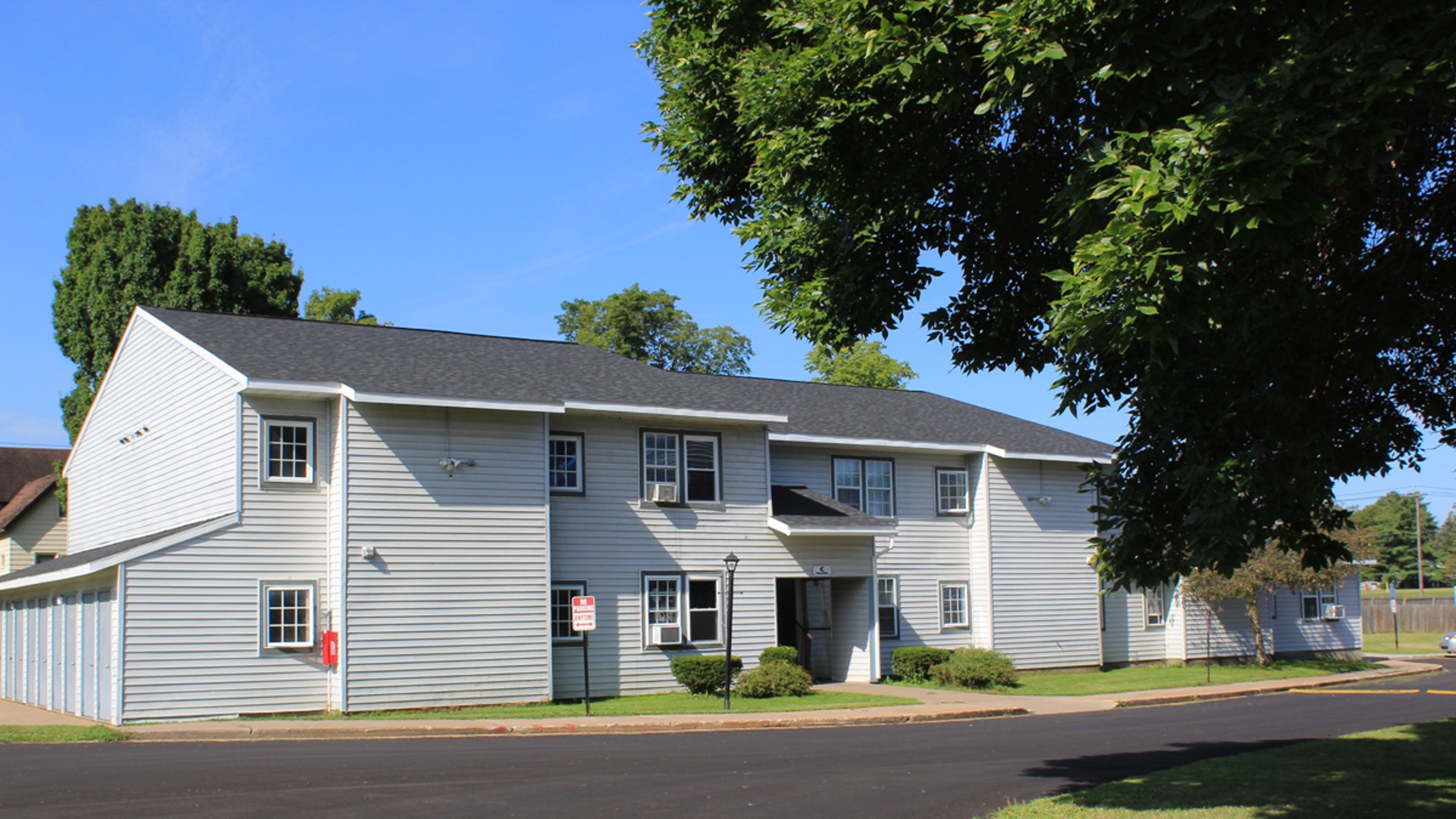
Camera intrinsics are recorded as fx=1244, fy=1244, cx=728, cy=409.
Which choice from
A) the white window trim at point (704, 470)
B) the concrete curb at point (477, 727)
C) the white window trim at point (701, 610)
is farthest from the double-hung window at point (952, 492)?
the concrete curb at point (477, 727)

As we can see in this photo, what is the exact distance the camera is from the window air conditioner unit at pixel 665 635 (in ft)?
84.7

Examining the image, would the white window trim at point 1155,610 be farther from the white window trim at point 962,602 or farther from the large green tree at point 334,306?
the large green tree at point 334,306

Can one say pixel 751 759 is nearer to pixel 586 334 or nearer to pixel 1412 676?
pixel 1412 676

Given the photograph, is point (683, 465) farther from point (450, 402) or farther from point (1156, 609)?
point (1156, 609)

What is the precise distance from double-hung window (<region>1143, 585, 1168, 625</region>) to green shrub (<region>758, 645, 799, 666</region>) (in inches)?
534

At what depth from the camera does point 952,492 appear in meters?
32.6

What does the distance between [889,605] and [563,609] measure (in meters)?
9.36

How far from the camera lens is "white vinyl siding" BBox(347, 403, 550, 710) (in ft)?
73.5

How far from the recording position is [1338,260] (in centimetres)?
940

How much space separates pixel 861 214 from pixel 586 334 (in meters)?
52.5

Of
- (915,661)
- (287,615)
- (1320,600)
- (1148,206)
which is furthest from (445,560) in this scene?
(1320,600)

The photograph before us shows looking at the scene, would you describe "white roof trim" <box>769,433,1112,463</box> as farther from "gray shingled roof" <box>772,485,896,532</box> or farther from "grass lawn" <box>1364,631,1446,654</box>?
"grass lawn" <box>1364,631,1446,654</box>

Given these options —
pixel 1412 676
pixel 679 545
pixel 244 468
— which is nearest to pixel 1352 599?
pixel 1412 676

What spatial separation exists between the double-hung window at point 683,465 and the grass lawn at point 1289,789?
13.2 meters
